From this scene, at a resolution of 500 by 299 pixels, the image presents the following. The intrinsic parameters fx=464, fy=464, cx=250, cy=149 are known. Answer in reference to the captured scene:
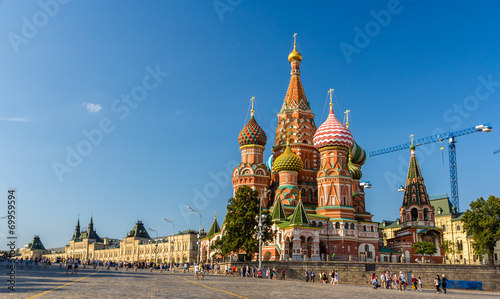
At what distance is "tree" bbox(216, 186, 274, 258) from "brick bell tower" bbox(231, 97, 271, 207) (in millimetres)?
17578

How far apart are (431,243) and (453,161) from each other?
3026 inches

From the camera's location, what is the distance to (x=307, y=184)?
6981 centimetres

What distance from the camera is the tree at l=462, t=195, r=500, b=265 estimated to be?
54594mm

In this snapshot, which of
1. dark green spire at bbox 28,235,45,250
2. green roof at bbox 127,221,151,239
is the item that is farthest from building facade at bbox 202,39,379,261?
dark green spire at bbox 28,235,45,250

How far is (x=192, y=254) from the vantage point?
12106 cm

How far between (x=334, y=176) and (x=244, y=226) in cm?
2005

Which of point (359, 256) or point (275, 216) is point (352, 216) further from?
point (275, 216)

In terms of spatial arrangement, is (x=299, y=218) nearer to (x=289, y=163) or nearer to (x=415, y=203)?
(x=289, y=163)

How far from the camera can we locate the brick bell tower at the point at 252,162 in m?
68.1

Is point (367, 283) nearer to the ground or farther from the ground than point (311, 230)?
nearer to the ground

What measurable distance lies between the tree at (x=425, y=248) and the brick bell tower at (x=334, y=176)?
1181cm

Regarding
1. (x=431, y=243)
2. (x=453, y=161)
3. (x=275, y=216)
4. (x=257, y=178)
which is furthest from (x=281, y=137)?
(x=453, y=161)

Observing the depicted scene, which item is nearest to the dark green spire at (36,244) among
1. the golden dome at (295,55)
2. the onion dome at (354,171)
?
the golden dome at (295,55)

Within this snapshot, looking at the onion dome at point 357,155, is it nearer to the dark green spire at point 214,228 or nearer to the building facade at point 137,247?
the dark green spire at point 214,228
